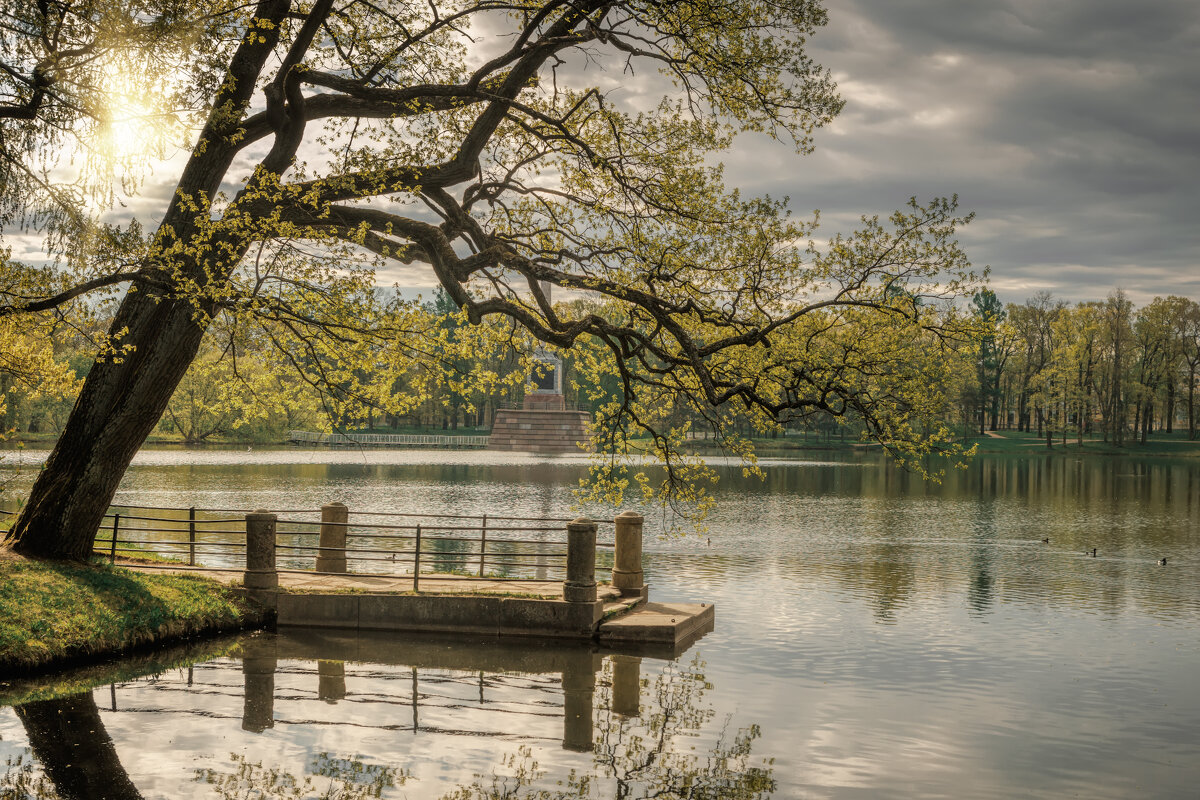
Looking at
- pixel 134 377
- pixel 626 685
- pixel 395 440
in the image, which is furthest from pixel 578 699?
pixel 395 440

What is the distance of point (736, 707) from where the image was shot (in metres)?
12.5

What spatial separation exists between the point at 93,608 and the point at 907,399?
1175cm

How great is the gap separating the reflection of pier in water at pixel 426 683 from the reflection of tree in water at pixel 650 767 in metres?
0.33

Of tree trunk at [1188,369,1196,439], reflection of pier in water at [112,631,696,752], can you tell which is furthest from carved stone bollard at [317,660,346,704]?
tree trunk at [1188,369,1196,439]

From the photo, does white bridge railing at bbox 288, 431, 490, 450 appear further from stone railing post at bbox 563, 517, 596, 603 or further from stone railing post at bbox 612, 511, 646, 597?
stone railing post at bbox 563, 517, 596, 603

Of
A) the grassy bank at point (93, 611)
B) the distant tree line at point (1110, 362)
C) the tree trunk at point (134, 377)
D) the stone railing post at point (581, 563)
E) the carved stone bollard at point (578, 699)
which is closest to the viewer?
the carved stone bollard at point (578, 699)

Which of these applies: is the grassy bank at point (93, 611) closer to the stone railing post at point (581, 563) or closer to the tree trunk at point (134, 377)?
the tree trunk at point (134, 377)

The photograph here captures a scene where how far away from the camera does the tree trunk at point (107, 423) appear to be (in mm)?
14734

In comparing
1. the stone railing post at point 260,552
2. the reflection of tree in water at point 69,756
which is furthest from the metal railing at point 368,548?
the reflection of tree in water at point 69,756

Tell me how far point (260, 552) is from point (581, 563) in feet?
17.3

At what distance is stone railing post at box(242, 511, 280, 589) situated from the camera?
16125 mm

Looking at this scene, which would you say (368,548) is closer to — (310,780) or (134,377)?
(134,377)

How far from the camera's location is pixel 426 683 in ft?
42.1

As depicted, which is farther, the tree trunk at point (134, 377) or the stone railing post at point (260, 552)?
the stone railing post at point (260, 552)
